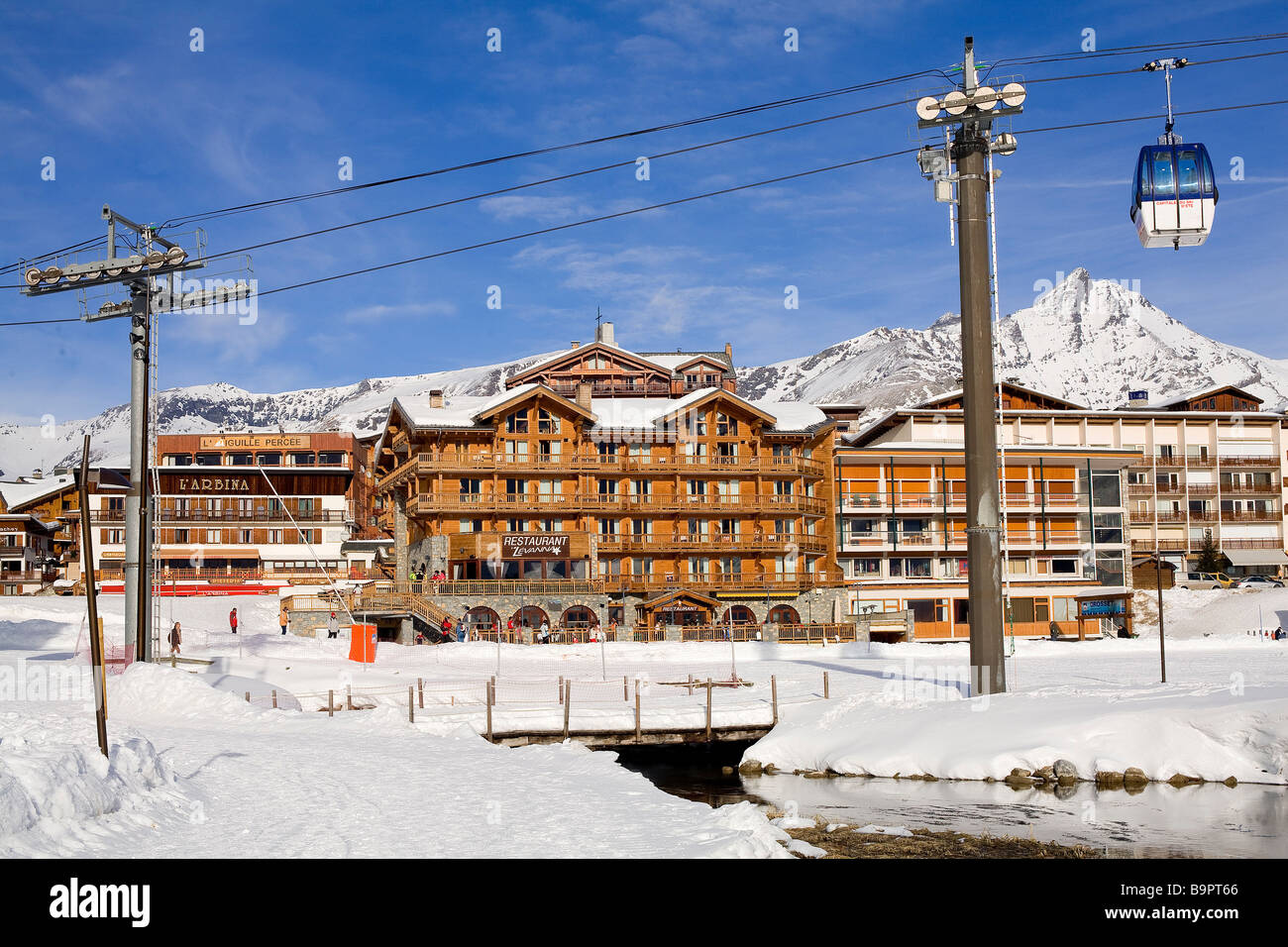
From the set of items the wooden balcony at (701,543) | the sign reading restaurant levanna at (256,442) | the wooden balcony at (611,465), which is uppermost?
the sign reading restaurant levanna at (256,442)

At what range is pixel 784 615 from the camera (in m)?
72.0

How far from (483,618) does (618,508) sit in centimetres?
1144

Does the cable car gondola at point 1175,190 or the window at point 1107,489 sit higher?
the cable car gondola at point 1175,190

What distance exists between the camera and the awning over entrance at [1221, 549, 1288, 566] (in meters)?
91.6

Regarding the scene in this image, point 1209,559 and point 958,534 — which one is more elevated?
point 958,534

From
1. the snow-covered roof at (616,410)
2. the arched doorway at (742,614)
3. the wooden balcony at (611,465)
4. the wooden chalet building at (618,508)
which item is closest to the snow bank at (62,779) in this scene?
the wooden chalet building at (618,508)

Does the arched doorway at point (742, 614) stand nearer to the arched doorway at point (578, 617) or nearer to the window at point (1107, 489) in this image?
the arched doorway at point (578, 617)

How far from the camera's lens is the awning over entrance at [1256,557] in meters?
91.6

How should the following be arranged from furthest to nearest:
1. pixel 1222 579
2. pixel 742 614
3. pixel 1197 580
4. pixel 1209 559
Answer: pixel 1209 559 < pixel 1197 580 < pixel 1222 579 < pixel 742 614

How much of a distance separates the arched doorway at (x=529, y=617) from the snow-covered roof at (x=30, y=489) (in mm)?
55203

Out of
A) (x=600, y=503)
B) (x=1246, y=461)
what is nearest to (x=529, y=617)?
(x=600, y=503)

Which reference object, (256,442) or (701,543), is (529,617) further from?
(256,442)

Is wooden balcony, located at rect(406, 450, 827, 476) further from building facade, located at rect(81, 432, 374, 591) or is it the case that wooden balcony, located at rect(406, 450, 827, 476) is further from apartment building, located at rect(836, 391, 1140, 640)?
building facade, located at rect(81, 432, 374, 591)
